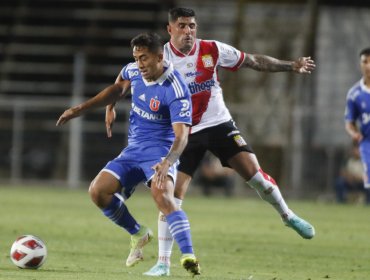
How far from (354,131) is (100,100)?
531 cm

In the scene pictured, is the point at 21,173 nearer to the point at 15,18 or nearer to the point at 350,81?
the point at 15,18

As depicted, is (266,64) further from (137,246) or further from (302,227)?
(137,246)

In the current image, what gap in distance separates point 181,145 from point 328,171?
19.1m

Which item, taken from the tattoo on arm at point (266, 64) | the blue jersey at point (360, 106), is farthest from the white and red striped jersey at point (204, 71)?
the blue jersey at point (360, 106)

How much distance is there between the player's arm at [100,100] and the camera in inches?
386

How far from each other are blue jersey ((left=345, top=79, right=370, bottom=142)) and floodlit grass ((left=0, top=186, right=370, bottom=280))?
1647 millimetres

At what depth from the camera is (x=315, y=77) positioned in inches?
1222

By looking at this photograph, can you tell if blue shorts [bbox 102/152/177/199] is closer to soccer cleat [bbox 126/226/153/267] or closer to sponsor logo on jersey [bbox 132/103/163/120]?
sponsor logo on jersey [bbox 132/103/163/120]

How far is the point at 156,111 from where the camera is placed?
9570 millimetres

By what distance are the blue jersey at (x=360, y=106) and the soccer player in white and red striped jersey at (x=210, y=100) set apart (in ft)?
11.9

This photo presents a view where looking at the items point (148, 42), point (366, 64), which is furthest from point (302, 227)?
point (366, 64)

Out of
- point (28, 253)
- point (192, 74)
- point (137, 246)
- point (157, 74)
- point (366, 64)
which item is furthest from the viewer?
point (366, 64)

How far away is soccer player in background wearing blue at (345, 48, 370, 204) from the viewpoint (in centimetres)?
1447

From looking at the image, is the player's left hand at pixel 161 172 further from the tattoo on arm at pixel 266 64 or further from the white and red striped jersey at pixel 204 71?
the tattoo on arm at pixel 266 64
